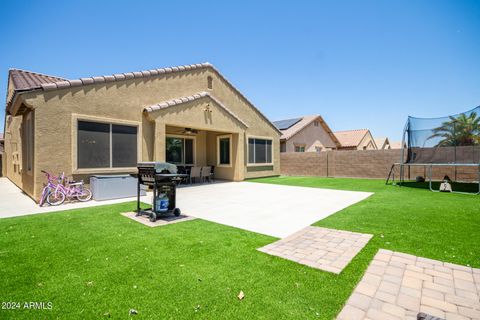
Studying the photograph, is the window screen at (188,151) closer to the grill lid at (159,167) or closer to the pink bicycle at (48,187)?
the pink bicycle at (48,187)

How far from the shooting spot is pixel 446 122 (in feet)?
39.1

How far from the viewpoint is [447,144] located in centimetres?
1180

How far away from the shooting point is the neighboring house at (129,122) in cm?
802

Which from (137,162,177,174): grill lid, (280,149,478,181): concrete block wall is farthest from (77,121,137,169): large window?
(280,149,478,181): concrete block wall

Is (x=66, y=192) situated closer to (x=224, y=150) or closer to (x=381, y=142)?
(x=224, y=150)

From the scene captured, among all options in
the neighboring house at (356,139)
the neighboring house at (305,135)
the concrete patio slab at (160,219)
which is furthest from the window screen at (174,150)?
the neighboring house at (356,139)

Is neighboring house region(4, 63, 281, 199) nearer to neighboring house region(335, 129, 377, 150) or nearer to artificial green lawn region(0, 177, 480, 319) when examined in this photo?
artificial green lawn region(0, 177, 480, 319)

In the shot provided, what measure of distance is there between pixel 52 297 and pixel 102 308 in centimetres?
66

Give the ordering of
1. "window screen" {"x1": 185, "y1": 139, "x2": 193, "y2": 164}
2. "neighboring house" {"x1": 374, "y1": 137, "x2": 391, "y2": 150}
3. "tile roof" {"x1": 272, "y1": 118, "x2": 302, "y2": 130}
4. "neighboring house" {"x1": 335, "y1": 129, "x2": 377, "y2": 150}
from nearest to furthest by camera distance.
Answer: "window screen" {"x1": 185, "y1": 139, "x2": 193, "y2": 164}, "tile roof" {"x1": 272, "y1": 118, "x2": 302, "y2": 130}, "neighboring house" {"x1": 335, "y1": 129, "x2": 377, "y2": 150}, "neighboring house" {"x1": 374, "y1": 137, "x2": 391, "y2": 150}

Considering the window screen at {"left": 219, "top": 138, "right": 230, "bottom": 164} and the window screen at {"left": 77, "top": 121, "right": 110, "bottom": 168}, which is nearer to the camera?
the window screen at {"left": 77, "top": 121, "right": 110, "bottom": 168}

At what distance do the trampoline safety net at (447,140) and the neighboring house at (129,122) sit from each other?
8.86 metres

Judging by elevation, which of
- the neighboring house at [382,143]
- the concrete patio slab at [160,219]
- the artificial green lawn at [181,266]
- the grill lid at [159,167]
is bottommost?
the concrete patio slab at [160,219]

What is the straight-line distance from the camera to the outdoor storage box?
8.41m

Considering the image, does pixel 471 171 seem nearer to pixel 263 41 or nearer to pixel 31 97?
pixel 263 41
